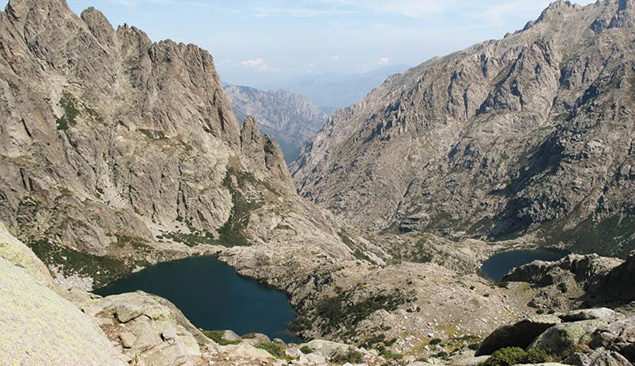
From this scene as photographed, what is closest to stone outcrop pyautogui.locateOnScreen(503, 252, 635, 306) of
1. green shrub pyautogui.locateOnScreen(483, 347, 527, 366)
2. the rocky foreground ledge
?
the rocky foreground ledge

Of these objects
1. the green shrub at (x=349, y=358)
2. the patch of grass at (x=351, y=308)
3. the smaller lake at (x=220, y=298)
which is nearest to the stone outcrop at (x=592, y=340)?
the green shrub at (x=349, y=358)

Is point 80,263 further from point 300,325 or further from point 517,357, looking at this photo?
point 517,357

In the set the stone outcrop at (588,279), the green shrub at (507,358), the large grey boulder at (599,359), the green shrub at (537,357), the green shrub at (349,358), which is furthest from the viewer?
the stone outcrop at (588,279)

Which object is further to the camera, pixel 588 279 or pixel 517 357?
pixel 588 279

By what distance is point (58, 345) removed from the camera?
18047 millimetres

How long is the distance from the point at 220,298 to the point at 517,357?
15753 centimetres

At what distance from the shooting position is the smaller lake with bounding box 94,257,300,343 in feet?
460

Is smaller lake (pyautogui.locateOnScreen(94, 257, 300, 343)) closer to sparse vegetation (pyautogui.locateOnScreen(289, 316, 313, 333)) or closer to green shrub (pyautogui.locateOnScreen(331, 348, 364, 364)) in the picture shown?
sparse vegetation (pyautogui.locateOnScreen(289, 316, 313, 333))

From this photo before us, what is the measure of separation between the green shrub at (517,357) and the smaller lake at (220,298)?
89147 millimetres

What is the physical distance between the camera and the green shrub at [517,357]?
28.0m

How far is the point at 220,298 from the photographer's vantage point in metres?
173

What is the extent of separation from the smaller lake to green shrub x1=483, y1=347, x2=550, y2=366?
89147 mm

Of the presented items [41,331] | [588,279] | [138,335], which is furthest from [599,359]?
[588,279]

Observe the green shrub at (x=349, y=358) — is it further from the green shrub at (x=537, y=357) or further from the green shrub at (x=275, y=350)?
the green shrub at (x=537, y=357)
